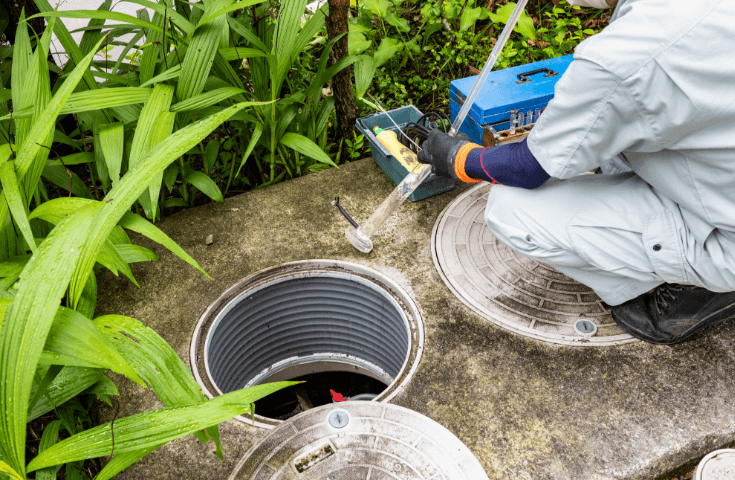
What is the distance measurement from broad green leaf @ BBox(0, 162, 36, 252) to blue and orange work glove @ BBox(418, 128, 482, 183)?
4.06 feet

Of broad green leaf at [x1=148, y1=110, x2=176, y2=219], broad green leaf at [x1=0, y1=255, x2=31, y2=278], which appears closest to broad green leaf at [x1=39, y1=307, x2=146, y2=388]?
broad green leaf at [x1=0, y1=255, x2=31, y2=278]

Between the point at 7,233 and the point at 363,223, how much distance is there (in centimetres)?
115

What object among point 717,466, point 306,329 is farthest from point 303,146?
point 717,466

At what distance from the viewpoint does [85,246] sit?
1.06 meters

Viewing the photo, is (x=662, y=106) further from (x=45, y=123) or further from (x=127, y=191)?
(x=45, y=123)

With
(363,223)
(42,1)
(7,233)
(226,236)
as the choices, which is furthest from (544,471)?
(42,1)

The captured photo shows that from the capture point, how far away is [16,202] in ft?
4.36

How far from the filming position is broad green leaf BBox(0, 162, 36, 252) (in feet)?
4.28

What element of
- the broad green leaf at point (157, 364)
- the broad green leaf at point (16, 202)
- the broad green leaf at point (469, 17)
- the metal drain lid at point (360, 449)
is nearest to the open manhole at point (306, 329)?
the metal drain lid at point (360, 449)

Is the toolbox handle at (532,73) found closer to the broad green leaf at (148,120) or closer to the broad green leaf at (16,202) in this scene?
the broad green leaf at (148,120)

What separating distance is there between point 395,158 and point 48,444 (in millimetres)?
1470

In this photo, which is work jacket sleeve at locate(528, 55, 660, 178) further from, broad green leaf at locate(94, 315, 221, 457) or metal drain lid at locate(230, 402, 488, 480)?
broad green leaf at locate(94, 315, 221, 457)

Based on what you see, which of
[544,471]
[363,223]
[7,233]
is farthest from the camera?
[363,223]

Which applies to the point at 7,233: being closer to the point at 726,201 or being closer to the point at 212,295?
the point at 212,295
